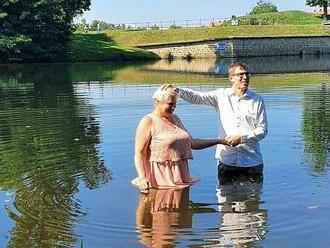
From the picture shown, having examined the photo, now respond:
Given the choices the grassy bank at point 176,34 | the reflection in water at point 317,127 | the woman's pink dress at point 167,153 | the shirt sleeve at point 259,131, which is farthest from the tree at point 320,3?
the woman's pink dress at point 167,153

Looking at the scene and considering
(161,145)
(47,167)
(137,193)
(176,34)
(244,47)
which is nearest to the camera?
(161,145)

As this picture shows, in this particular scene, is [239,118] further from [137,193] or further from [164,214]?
[137,193]

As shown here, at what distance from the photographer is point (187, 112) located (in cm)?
2056

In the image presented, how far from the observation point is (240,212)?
8.89 metres

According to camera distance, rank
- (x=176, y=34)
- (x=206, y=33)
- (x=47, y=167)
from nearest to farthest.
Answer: (x=47, y=167) → (x=206, y=33) → (x=176, y=34)

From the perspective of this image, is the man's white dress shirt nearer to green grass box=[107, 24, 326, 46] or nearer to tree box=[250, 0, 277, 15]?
green grass box=[107, 24, 326, 46]

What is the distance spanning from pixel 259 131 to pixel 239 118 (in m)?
0.33

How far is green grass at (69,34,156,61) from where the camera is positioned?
238 ft

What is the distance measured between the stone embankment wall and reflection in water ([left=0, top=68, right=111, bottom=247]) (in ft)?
187

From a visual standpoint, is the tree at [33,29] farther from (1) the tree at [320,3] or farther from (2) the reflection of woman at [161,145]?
(2) the reflection of woman at [161,145]

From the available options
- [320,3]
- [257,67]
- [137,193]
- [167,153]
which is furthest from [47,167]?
[320,3]

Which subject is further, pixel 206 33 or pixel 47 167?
pixel 206 33

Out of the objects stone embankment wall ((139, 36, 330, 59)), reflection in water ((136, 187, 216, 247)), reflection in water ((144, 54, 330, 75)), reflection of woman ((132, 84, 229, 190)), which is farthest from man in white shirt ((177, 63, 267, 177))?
stone embankment wall ((139, 36, 330, 59))

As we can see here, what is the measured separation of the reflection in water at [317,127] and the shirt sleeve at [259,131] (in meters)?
2.75
